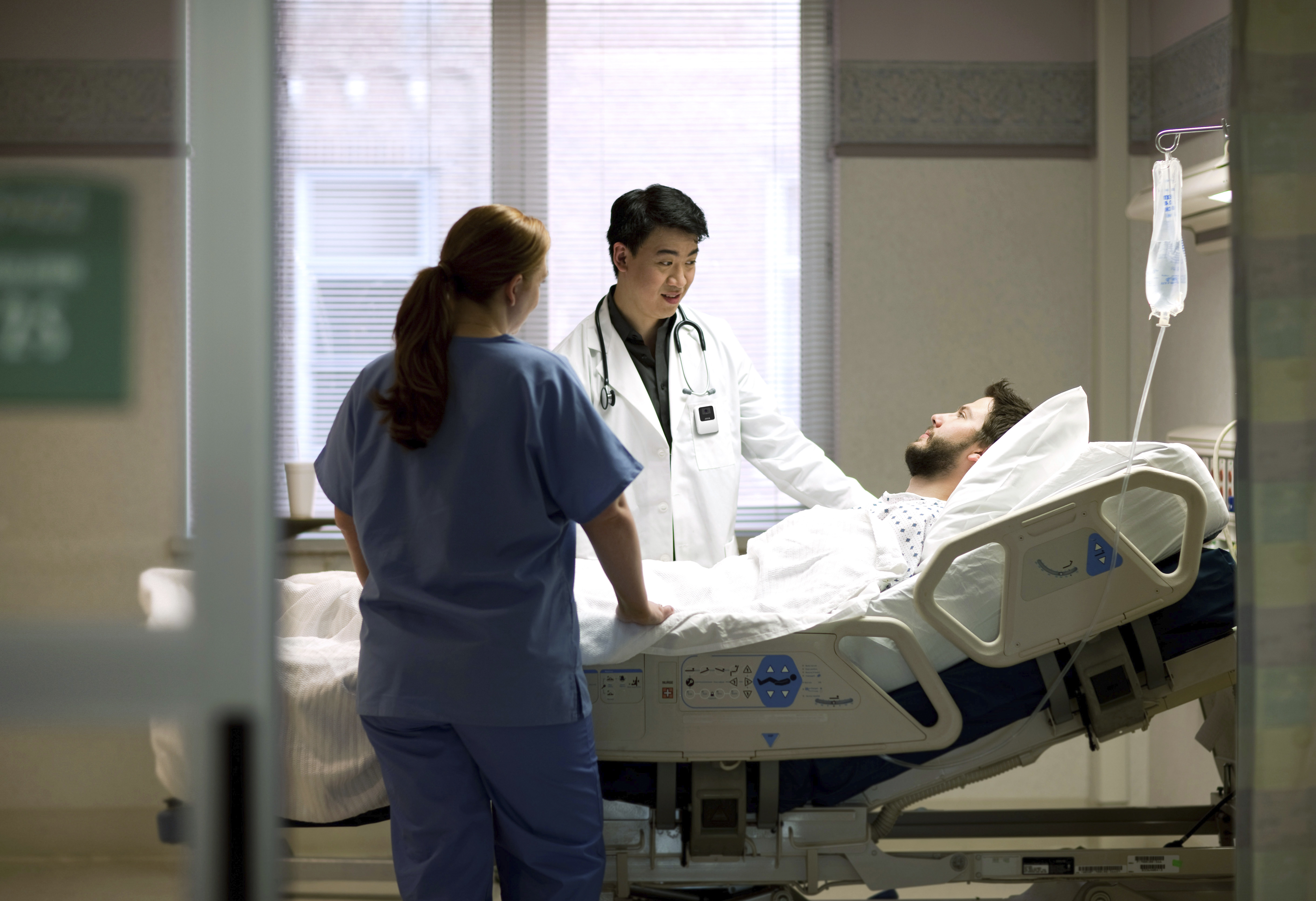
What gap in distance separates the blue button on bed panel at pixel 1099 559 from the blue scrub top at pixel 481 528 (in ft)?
2.69

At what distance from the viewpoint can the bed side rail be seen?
167 centimetres

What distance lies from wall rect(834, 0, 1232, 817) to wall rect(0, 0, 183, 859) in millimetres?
2659

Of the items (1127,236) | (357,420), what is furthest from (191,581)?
(1127,236)

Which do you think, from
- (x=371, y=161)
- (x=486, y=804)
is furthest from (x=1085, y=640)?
(x=371, y=161)

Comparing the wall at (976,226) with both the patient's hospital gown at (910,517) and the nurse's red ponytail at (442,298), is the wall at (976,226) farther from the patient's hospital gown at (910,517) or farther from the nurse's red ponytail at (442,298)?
the nurse's red ponytail at (442,298)

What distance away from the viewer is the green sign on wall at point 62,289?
0.93 m

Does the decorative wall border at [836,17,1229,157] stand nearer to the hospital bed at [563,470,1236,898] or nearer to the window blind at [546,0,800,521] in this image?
the window blind at [546,0,800,521]

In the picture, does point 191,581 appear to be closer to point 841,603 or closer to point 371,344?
point 841,603

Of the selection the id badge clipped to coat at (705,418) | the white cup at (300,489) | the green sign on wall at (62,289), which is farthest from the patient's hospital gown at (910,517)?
the white cup at (300,489)

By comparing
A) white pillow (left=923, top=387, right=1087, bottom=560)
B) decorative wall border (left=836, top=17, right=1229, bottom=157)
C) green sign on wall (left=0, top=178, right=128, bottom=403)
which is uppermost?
decorative wall border (left=836, top=17, right=1229, bottom=157)

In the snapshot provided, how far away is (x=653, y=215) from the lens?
8.03 feet

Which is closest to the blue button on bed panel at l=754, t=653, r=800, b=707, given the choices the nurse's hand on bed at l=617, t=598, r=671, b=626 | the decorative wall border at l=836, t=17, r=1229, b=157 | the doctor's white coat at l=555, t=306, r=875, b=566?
the nurse's hand on bed at l=617, t=598, r=671, b=626

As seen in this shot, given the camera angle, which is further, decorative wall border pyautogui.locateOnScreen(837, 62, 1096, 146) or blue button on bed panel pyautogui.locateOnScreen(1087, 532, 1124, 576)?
decorative wall border pyautogui.locateOnScreen(837, 62, 1096, 146)

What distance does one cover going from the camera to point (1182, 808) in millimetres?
2236
